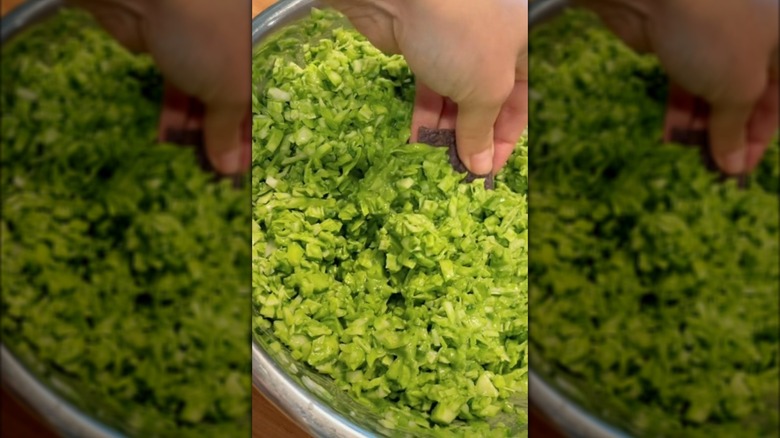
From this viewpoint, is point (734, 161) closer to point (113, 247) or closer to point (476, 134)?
point (113, 247)

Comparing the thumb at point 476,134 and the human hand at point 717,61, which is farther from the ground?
the human hand at point 717,61

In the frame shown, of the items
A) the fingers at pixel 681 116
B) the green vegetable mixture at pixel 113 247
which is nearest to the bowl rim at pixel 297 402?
the green vegetable mixture at pixel 113 247

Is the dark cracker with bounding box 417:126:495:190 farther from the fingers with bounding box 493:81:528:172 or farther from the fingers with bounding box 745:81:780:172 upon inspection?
the fingers with bounding box 745:81:780:172

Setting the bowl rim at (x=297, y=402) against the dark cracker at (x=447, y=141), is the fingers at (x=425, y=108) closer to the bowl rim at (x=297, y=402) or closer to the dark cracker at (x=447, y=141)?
the dark cracker at (x=447, y=141)

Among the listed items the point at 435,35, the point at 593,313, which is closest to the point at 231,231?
the point at 593,313

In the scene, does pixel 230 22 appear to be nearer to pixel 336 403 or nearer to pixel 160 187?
pixel 160 187

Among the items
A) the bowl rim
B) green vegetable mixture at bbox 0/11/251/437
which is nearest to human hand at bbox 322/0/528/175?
the bowl rim

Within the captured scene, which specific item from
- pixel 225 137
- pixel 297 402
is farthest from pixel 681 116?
pixel 297 402
